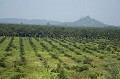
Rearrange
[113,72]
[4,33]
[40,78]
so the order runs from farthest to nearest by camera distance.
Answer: [4,33]
[113,72]
[40,78]

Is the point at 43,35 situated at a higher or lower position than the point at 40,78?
lower

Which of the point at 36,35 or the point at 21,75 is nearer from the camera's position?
the point at 21,75

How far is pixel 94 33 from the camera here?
405 feet

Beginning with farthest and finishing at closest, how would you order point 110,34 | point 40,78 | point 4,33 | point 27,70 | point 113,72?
1. point 110,34
2. point 4,33
3. point 27,70
4. point 113,72
5. point 40,78

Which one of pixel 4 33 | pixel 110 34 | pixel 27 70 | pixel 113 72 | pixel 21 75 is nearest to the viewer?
pixel 113 72

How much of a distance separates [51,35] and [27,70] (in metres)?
86.4

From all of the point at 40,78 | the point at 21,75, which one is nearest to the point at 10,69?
the point at 21,75

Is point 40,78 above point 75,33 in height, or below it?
above

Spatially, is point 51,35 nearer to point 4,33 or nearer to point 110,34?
point 4,33

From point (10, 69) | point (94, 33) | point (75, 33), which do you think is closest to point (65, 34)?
point (75, 33)

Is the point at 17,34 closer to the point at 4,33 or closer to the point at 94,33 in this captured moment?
the point at 4,33

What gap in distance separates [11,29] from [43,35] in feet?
57.7

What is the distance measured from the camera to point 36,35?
385ft

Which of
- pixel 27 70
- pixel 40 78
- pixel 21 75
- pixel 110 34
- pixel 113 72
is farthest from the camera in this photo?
pixel 110 34
